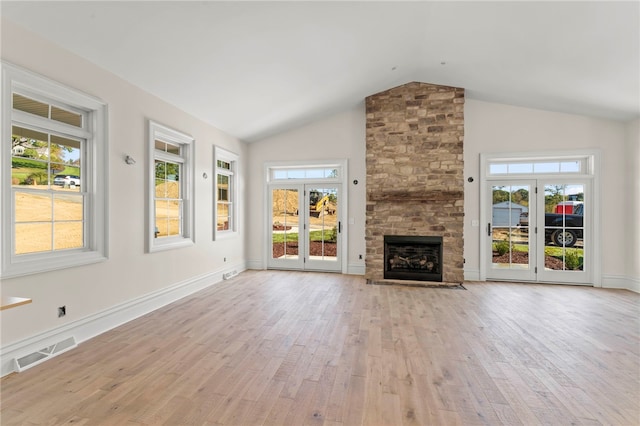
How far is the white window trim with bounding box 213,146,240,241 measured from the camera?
5656mm

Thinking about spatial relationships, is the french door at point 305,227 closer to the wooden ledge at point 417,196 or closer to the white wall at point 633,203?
the wooden ledge at point 417,196

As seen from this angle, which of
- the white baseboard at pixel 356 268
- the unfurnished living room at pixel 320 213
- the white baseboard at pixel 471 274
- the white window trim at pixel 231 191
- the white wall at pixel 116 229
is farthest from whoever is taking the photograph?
the white baseboard at pixel 356 268

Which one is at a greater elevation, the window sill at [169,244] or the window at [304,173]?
the window at [304,173]

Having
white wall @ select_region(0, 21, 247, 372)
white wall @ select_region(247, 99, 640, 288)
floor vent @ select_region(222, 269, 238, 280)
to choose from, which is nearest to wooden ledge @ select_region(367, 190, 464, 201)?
white wall @ select_region(247, 99, 640, 288)

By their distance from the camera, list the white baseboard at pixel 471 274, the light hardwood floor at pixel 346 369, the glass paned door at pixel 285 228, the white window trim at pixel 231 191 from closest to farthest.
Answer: the light hardwood floor at pixel 346 369
the white window trim at pixel 231 191
the white baseboard at pixel 471 274
the glass paned door at pixel 285 228

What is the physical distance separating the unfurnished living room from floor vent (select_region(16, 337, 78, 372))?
0.01m

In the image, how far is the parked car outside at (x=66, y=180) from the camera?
3.02 metres

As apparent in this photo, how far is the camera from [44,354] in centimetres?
271

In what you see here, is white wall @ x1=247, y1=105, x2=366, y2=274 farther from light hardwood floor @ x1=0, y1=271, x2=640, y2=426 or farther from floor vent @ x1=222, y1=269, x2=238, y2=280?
light hardwood floor @ x1=0, y1=271, x2=640, y2=426

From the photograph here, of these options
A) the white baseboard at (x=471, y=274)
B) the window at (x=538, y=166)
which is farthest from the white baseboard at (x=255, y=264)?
the window at (x=538, y=166)

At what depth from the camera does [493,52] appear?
4191mm

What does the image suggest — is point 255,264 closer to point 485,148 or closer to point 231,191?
point 231,191

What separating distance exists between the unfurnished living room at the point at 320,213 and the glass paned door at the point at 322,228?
0.16 feet

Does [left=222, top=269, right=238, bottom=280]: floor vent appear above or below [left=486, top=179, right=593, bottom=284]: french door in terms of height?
below
